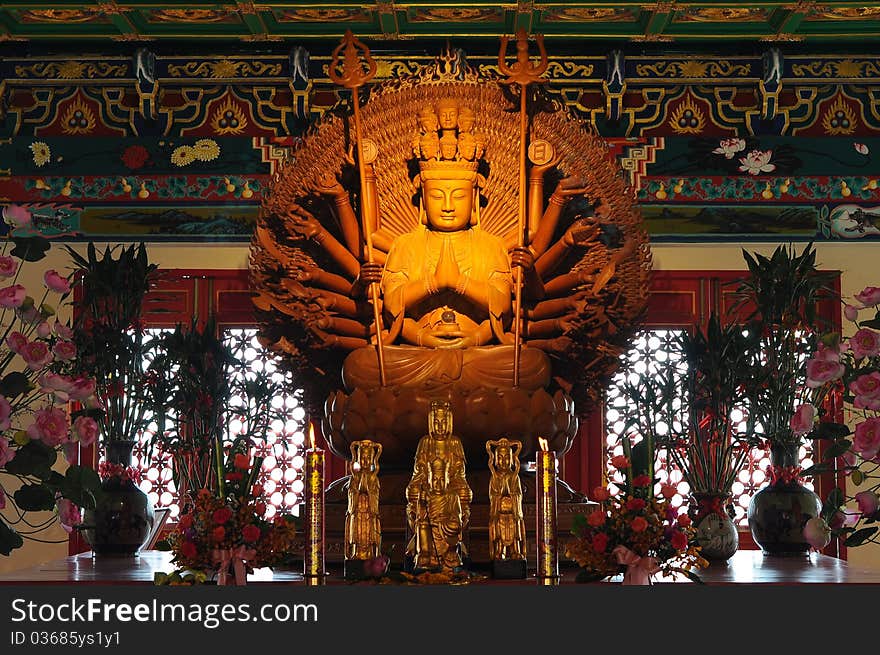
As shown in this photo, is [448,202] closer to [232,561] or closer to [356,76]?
[356,76]

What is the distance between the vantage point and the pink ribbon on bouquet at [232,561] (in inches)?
127

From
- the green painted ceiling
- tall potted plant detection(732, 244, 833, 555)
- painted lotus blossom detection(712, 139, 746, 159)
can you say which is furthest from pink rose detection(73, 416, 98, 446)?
painted lotus blossom detection(712, 139, 746, 159)

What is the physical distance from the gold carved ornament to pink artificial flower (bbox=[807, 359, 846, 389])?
118 centimetres

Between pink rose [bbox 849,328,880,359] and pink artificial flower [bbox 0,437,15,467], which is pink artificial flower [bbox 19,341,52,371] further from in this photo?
pink rose [bbox 849,328,880,359]

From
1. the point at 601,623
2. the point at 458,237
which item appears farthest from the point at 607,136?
the point at 601,623

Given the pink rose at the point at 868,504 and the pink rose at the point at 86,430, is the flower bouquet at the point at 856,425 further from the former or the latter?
the pink rose at the point at 86,430

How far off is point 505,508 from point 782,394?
1492 mm

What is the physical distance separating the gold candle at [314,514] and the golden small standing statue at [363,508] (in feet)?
0.83

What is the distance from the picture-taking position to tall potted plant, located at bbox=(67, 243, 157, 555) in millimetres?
4410

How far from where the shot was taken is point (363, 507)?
347 centimetres

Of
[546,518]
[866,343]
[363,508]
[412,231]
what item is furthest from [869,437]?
[412,231]

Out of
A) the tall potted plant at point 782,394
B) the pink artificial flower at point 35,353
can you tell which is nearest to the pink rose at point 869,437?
the tall potted plant at point 782,394

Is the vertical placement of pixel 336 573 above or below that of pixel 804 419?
below

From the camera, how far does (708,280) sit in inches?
241
